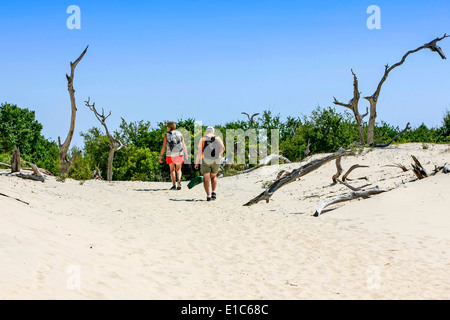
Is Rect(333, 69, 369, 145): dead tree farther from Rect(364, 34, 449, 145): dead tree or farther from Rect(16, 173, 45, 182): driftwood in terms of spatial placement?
Rect(16, 173, 45, 182): driftwood

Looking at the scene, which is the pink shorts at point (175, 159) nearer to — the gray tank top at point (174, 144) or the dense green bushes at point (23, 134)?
the gray tank top at point (174, 144)

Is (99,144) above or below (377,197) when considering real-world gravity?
above

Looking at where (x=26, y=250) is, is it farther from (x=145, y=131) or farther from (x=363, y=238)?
(x=145, y=131)

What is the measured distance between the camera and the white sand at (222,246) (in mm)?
5289

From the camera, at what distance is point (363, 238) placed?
329 inches

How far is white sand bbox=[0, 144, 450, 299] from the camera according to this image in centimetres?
529

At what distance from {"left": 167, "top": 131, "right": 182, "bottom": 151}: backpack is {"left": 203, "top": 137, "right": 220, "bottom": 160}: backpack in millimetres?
1879

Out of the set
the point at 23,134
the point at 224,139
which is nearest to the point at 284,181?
the point at 224,139

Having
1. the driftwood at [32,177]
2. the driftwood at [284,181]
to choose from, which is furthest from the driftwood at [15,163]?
the driftwood at [284,181]

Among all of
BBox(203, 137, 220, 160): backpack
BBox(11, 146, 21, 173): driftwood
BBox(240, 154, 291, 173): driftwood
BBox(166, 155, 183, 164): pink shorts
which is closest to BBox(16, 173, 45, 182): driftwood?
BBox(11, 146, 21, 173): driftwood

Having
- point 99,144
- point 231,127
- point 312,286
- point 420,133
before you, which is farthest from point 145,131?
point 312,286

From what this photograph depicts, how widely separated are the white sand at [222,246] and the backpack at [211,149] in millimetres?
1231

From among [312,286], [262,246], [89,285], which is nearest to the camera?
[89,285]

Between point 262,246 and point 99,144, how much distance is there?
2868 centimetres
